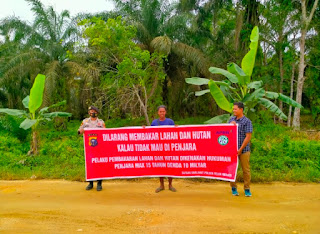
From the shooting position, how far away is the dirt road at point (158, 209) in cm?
362

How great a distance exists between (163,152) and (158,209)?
3.70ft

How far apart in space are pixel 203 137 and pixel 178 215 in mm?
1455

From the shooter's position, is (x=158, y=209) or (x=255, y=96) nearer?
(x=158, y=209)

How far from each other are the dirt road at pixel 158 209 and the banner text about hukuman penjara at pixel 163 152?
35cm

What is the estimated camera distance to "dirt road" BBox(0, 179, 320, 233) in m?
3.62

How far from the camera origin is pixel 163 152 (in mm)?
5102

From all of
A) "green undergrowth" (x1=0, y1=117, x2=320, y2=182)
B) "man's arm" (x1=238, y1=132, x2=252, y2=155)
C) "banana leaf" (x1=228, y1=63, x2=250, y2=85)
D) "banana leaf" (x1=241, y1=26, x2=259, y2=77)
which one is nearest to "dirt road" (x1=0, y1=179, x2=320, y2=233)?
"green undergrowth" (x1=0, y1=117, x2=320, y2=182)

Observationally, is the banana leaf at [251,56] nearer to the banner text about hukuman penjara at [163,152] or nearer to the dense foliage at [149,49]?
the banner text about hukuman penjara at [163,152]

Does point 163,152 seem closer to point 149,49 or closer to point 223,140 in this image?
point 223,140

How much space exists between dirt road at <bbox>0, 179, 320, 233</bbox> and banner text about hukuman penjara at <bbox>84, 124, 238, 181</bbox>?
1.15ft

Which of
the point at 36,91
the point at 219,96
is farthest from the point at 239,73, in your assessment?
the point at 36,91

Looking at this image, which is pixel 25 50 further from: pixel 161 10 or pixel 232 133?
pixel 232 133

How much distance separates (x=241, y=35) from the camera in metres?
14.4

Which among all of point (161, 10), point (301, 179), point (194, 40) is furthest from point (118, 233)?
point (194, 40)
